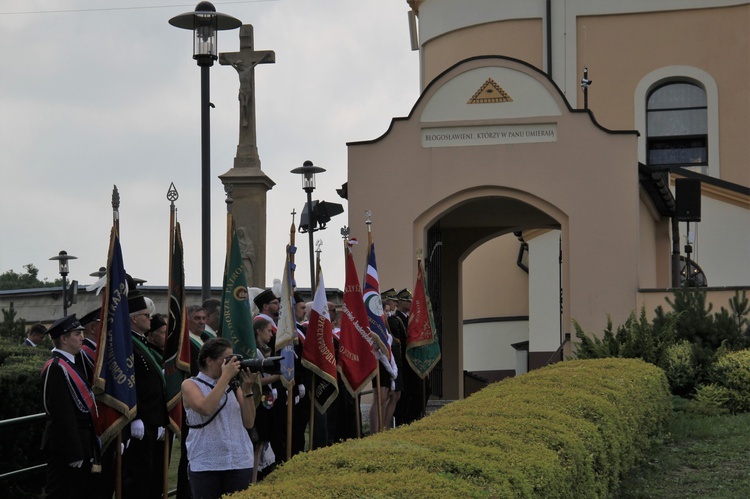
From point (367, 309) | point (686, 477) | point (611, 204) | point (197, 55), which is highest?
point (197, 55)

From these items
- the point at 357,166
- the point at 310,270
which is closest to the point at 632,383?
the point at 357,166

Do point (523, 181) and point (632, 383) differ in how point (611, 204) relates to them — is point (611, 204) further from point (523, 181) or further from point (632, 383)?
point (632, 383)

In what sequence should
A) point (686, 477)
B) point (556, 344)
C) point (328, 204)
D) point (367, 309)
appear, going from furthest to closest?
point (556, 344), point (328, 204), point (367, 309), point (686, 477)

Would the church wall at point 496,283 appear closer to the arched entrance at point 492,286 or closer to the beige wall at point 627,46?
the arched entrance at point 492,286

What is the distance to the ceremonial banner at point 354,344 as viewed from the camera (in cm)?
1413

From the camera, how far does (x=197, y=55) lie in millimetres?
14258

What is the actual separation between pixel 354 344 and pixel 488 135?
7.85 meters

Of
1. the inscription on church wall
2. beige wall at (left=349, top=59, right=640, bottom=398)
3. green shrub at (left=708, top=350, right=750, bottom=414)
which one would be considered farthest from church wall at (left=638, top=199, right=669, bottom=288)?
green shrub at (left=708, top=350, right=750, bottom=414)

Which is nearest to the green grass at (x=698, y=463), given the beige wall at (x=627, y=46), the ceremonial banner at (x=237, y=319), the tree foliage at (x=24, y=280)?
the ceremonial banner at (x=237, y=319)

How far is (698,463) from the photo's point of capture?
13.2 meters

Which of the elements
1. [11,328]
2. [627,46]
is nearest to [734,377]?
[11,328]

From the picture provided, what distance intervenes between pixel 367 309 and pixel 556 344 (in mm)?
17233

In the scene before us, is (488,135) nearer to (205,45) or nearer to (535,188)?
(535,188)

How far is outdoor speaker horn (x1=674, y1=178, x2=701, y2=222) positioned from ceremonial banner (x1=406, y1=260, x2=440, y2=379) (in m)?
9.28
